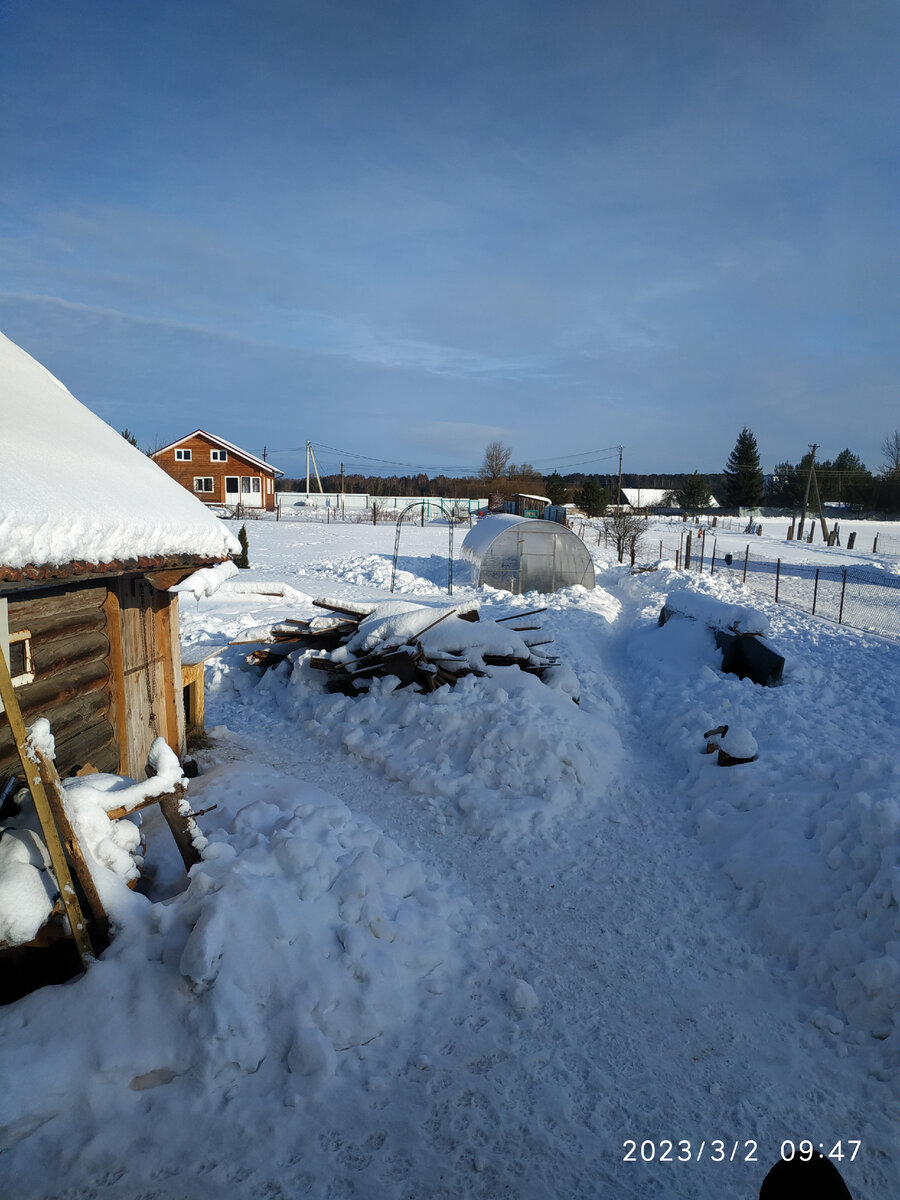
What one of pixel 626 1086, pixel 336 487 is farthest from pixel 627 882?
pixel 336 487

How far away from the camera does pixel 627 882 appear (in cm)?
579

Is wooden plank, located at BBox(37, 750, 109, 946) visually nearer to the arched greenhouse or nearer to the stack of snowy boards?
the stack of snowy boards

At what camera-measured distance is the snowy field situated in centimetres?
324

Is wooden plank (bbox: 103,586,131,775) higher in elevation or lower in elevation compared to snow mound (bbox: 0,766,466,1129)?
higher

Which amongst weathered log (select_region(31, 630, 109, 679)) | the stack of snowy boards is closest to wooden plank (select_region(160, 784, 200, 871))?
weathered log (select_region(31, 630, 109, 679))

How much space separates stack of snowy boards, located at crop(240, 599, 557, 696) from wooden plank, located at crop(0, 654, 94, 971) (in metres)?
5.70

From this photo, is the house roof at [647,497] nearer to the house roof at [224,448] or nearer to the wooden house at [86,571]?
the house roof at [224,448]

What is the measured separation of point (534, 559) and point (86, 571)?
57.1ft

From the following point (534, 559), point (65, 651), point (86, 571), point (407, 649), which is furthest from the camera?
point (534, 559)

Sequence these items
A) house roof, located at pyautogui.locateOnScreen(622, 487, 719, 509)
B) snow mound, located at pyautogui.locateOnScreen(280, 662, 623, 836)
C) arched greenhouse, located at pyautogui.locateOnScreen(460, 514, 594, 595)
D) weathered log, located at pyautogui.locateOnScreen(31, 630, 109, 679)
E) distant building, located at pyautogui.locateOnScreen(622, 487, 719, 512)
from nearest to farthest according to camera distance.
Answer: weathered log, located at pyautogui.locateOnScreen(31, 630, 109, 679)
snow mound, located at pyautogui.locateOnScreen(280, 662, 623, 836)
arched greenhouse, located at pyautogui.locateOnScreen(460, 514, 594, 595)
distant building, located at pyautogui.locateOnScreen(622, 487, 719, 512)
house roof, located at pyautogui.locateOnScreen(622, 487, 719, 509)
